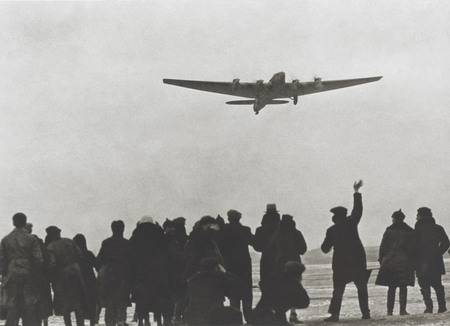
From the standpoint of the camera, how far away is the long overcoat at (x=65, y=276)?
10570 millimetres

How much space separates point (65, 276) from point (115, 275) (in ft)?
2.54

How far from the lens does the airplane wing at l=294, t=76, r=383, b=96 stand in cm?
4116

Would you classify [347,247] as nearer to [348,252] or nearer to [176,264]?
[348,252]

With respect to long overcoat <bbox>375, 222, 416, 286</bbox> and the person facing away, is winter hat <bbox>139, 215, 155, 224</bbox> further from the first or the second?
long overcoat <bbox>375, 222, 416, 286</bbox>

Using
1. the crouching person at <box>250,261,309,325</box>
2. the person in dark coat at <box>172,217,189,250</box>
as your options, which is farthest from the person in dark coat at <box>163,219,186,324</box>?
the crouching person at <box>250,261,309,325</box>

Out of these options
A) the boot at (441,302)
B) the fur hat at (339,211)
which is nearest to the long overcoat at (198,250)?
the fur hat at (339,211)

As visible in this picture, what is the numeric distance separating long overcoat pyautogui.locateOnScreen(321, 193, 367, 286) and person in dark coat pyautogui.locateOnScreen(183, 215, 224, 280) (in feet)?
7.40

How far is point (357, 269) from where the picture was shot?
436 inches

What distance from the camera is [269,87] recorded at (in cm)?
3866

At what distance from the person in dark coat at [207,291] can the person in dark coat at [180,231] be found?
12.9ft

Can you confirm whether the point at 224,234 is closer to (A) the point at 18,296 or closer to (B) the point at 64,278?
(B) the point at 64,278


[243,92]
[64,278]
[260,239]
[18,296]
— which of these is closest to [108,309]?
[64,278]

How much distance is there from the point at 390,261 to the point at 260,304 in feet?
13.1

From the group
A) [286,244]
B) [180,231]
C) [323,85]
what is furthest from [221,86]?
[286,244]
